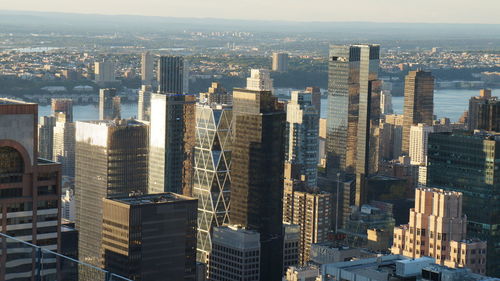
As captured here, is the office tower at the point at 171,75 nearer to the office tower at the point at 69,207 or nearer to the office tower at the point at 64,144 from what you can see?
the office tower at the point at 64,144

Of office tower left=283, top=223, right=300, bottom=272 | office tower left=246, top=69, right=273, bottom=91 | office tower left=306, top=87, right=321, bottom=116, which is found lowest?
office tower left=283, top=223, right=300, bottom=272

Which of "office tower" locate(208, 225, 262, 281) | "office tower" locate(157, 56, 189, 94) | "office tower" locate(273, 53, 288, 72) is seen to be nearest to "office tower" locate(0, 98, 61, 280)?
"office tower" locate(208, 225, 262, 281)

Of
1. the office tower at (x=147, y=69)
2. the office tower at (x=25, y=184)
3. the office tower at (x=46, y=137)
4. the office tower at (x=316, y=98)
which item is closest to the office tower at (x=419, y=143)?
the office tower at (x=316, y=98)

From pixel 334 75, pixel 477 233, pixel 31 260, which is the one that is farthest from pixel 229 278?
pixel 334 75

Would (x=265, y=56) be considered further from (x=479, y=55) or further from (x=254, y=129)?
(x=254, y=129)

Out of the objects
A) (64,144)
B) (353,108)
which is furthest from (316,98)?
(64,144)

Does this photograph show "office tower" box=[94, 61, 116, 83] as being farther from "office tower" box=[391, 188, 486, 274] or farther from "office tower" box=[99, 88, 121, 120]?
"office tower" box=[391, 188, 486, 274]
